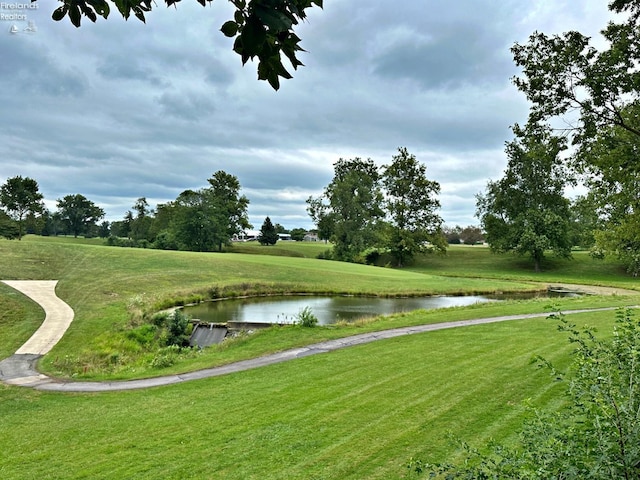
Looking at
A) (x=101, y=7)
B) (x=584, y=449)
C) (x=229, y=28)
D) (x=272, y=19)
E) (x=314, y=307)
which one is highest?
(x=101, y=7)

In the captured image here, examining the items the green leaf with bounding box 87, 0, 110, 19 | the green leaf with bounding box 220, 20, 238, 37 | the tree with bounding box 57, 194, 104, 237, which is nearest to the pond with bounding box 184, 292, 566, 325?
the green leaf with bounding box 87, 0, 110, 19

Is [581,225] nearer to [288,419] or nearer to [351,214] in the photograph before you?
[351,214]

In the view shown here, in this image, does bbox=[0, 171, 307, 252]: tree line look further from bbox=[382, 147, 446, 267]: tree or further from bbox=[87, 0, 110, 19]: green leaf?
bbox=[87, 0, 110, 19]: green leaf

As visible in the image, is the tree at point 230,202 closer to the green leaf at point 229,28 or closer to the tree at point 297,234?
the tree at point 297,234

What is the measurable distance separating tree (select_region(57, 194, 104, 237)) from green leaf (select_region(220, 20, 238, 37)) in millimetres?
110180

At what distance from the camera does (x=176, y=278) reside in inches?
1160

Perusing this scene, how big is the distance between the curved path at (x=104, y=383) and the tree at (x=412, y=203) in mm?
38561

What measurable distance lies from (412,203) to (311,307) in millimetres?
35743

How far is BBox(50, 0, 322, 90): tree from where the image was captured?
176cm

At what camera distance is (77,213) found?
97812mm

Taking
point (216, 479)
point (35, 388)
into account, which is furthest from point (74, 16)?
point (35, 388)

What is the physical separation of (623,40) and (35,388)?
15214 millimetres

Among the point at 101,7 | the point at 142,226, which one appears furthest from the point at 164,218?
the point at 101,7

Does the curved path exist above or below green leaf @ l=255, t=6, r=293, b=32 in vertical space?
below
